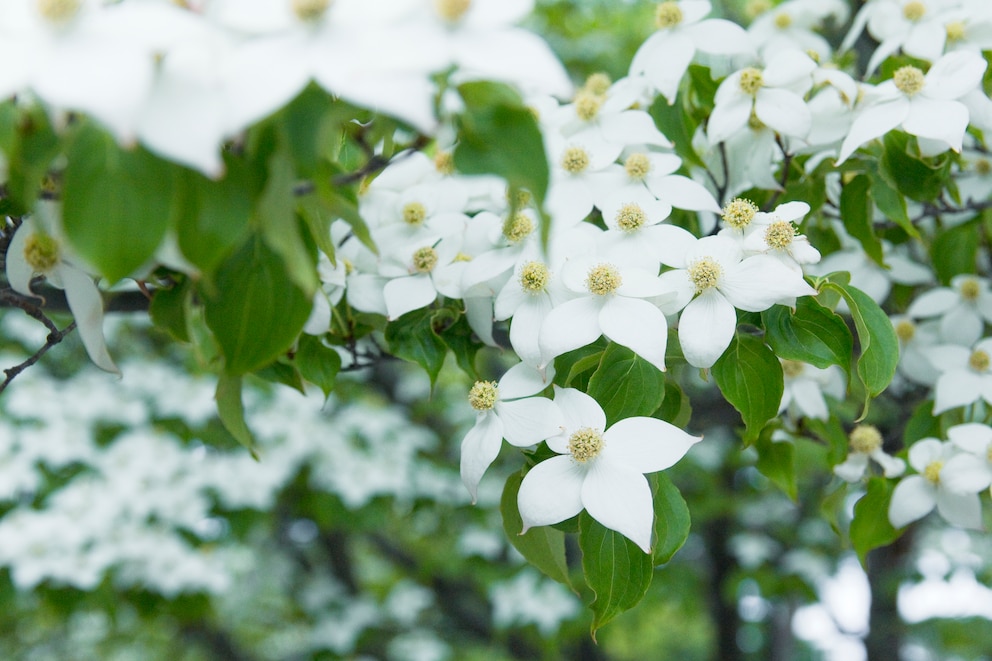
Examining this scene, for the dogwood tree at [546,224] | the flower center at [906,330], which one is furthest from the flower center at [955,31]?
the flower center at [906,330]

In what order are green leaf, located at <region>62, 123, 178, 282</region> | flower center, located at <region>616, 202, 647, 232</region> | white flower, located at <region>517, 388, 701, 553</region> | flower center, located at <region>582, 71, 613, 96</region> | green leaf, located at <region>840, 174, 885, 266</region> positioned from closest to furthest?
green leaf, located at <region>62, 123, 178, 282</region>
white flower, located at <region>517, 388, 701, 553</region>
flower center, located at <region>616, 202, 647, 232</region>
green leaf, located at <region>840, 174, 885, 266</region>
flower center, located at <region>582, 71, 613, 96</region>

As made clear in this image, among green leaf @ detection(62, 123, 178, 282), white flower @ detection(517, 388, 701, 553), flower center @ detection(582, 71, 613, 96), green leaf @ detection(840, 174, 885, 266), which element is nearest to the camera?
green leaf @ detection(62, 123, 178, 282)

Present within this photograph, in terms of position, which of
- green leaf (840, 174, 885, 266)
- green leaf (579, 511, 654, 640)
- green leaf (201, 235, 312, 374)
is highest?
green leaf (201, 235, 312, 374)

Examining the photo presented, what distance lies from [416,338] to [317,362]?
81 millimetres

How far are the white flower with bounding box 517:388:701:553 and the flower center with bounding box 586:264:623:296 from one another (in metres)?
0.07

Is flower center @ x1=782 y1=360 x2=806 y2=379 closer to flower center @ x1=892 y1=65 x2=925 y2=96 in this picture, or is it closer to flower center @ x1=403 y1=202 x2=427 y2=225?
flower center @ x1=892 y1=65 x2=925 y2=96

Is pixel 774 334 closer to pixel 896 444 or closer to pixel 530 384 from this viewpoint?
pixel 530 384

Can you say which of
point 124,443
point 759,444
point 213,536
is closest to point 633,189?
point 759,444

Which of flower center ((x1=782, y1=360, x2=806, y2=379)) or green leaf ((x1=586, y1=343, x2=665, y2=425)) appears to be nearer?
green leaf ((x1=586, y1=343, x2=665, y2=425))

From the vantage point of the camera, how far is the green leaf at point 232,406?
1.89ft

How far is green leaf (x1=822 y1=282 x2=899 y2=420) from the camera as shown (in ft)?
1.77

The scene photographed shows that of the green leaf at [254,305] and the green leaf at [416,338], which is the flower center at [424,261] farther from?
the green leaf at [254,305]

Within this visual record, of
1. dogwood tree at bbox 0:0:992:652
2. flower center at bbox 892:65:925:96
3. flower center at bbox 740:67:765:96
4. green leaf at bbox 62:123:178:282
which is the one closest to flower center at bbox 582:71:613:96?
dogwood tree at bbox 0:0:992:652

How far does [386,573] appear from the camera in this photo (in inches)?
123
